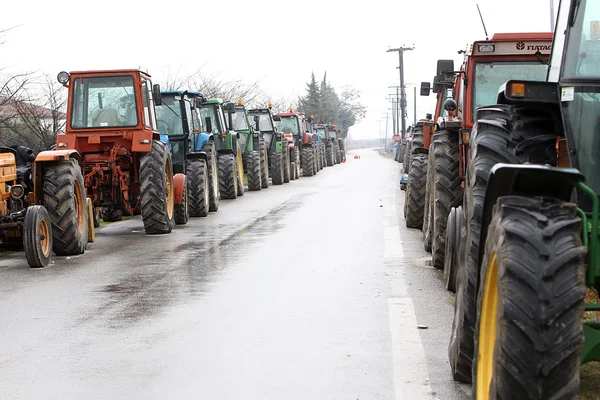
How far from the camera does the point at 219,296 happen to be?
9.38m

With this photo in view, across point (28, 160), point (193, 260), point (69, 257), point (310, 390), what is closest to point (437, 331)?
point (310, 390)

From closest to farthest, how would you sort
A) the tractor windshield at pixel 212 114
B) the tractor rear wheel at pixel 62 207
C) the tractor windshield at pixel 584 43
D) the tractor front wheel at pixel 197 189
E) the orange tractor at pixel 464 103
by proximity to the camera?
the tractor windshield at pixel 584 43 < the orange tractor at pixel 464 103 < the tractor rear wheel at pixel 62 207 < the tractor front wheel at pixel 197 189 < the tractor windshield at pixel 212 114

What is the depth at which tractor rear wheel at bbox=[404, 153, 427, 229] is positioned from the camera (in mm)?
14403

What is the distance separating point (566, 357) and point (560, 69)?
7.52 feet

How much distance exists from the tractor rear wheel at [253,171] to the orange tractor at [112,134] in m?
12.1

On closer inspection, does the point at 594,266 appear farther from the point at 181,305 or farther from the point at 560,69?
the point at 181,305

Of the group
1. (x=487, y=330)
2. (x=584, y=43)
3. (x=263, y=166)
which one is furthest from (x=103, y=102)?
(x=263, y=166)

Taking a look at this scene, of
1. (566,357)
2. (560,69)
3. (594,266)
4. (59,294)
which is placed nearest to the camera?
(566,357)

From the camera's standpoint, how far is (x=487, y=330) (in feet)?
15.2

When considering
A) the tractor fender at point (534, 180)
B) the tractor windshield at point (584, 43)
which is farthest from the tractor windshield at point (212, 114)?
the tractor fender at point (534, 180)

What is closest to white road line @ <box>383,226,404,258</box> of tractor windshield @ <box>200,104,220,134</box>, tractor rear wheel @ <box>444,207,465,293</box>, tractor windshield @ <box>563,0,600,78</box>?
tractor rear wheel @ <box>444,207,465,293</box>

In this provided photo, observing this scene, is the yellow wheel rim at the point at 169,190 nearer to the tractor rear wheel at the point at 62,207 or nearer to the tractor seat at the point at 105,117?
the tractor seat at the point at 105,117

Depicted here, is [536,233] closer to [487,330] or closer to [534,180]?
[534,180]

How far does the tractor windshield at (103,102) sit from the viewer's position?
16.0 meters
